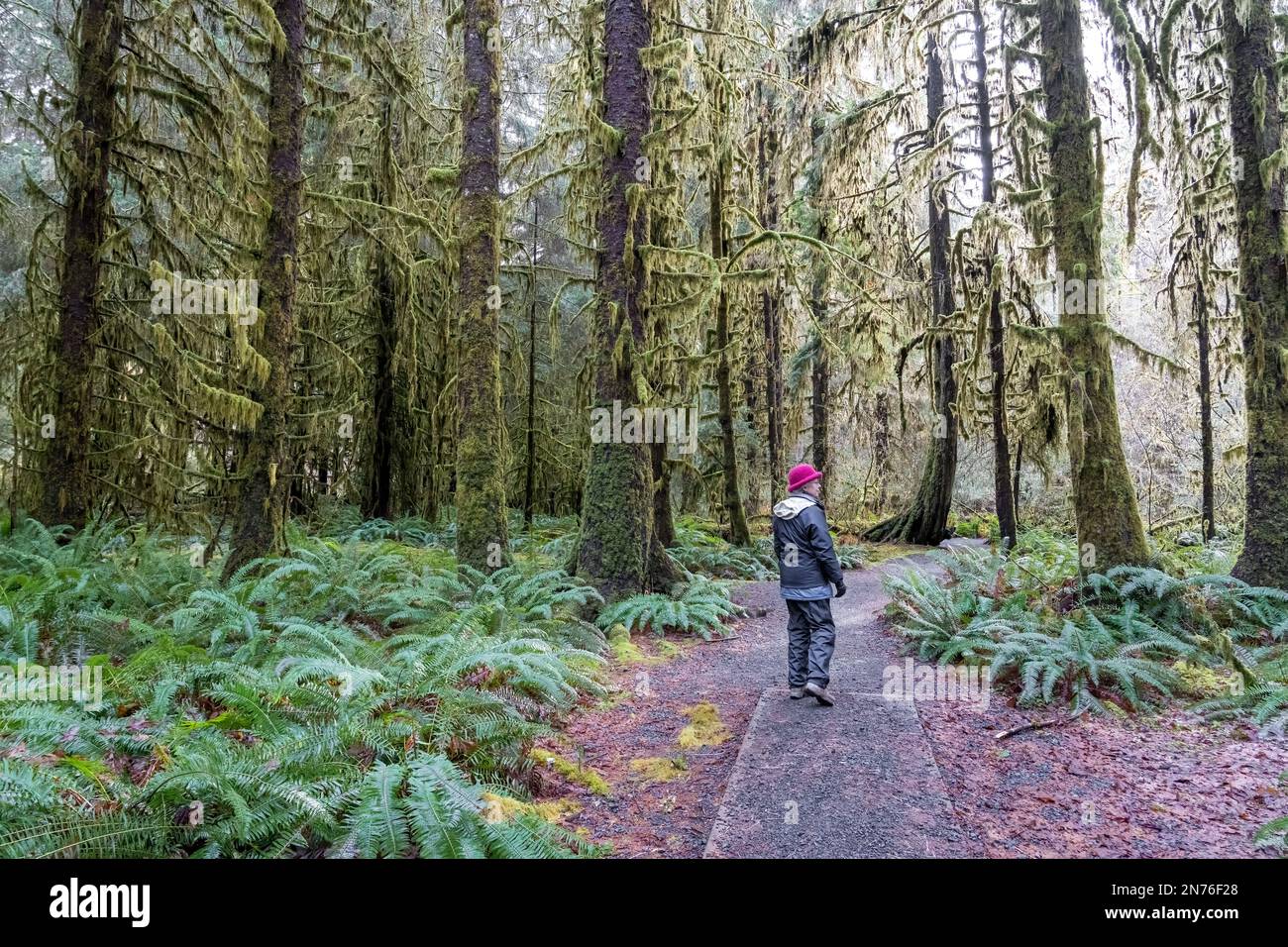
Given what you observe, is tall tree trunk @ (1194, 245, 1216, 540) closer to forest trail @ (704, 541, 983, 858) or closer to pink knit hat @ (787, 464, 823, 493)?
pink knit hat @ (787, 464, 823, 493)

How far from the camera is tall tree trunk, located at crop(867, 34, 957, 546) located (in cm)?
1522

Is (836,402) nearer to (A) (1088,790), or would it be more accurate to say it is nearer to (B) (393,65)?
(B) (393,65)

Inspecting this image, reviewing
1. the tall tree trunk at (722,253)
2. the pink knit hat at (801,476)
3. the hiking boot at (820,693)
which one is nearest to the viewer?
the hiking boot at (820,693)

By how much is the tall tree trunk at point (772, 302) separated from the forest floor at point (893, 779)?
9638mm

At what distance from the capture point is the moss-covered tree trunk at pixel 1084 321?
305 inches

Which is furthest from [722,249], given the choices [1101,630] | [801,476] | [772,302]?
[1101,630]

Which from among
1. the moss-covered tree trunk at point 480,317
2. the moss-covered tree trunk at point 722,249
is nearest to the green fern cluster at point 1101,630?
the moss-covered tree trunk at point 722,249

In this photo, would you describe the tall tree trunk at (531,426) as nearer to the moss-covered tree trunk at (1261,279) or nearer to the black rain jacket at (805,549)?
the black rain jacket at (805,549)

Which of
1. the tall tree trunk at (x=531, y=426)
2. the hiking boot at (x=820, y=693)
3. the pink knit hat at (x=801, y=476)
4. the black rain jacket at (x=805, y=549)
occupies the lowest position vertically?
the hiking boot at (x=820, y=693)

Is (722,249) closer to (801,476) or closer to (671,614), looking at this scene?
(671,614)

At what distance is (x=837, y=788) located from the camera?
4207mm

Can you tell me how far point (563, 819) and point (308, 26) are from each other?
34.8 ft

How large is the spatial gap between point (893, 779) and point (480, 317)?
6.96 meters

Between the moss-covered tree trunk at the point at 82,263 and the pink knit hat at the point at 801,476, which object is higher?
the moss-covered tree trunk at the point at 82,263
